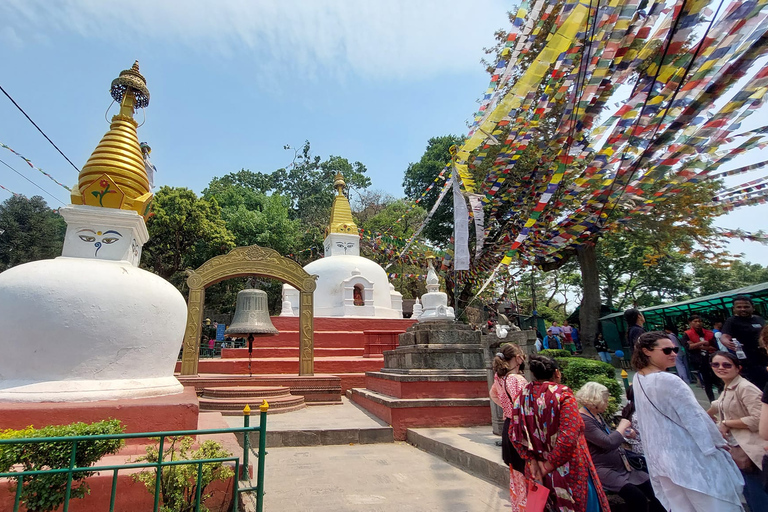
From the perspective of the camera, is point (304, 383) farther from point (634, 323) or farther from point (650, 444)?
point (650, 444)

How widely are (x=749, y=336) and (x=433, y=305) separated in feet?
24.6

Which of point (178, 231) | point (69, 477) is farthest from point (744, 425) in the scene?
point (178, 231)

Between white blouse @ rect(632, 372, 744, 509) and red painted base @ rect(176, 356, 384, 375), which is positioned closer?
white blouse @ rect(632, 372, 744, 509)

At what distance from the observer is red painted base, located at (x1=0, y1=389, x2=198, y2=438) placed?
3721mm

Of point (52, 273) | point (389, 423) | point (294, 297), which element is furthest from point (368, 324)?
point (52, 273)

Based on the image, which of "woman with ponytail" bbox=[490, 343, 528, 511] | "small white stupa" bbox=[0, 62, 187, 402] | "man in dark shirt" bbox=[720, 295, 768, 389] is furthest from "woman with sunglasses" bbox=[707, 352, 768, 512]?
"small white stupa" bbox=[0, 62, 187, 402]

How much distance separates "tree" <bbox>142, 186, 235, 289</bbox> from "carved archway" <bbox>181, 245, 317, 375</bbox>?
45.5ft

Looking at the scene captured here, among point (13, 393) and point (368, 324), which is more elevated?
point (368, 324)

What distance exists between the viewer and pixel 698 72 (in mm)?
3541

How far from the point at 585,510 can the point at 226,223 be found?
26.7 m

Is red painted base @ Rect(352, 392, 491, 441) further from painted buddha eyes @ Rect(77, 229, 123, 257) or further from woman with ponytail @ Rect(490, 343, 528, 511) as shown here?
painted buddha eyes @ Rect(77, 229, 123, 257)

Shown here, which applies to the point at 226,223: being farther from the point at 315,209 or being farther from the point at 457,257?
the point at 457,257

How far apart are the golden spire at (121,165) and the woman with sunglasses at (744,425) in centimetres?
642

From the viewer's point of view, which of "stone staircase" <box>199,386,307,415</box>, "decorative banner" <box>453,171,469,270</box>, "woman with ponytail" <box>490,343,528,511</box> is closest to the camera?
"woman with ponytail" <box>490,343,528,511</box>
